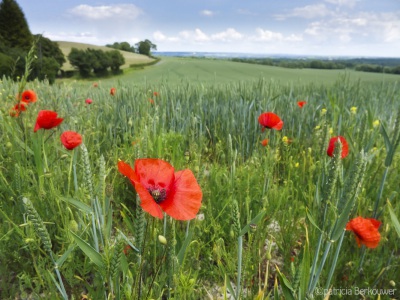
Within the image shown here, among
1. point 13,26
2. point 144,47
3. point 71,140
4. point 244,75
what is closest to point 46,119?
point 71,140

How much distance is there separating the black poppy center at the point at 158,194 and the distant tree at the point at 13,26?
118ft

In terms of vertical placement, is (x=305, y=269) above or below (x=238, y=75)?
below

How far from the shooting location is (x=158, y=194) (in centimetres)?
75

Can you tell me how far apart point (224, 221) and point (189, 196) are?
0.85 meters

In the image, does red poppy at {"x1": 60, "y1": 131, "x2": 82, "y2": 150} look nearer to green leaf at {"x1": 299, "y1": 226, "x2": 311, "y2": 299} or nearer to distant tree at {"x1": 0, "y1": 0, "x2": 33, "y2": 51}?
green leaf at {"x1": 299, "y1": 226, "x2": 311, "y2": 299}

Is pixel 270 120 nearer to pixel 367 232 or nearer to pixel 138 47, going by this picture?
pixel 367 232

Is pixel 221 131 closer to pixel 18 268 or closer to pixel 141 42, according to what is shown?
pixel 18 268

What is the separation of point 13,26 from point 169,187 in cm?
3844

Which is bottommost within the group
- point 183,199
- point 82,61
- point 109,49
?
point 183,199

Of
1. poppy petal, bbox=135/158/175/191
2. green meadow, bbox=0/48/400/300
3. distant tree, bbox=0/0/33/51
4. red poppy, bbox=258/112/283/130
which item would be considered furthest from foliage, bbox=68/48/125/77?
poppy petal, bbox=135/158/175/191

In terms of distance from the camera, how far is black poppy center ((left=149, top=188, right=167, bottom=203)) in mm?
736

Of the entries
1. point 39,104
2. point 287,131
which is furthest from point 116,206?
point 287,131

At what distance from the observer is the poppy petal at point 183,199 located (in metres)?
0.69

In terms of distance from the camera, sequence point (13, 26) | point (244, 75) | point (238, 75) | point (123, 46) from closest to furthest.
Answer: point (238, 75) → point (244, 75) → point (13, 26) → point (123, 46)
